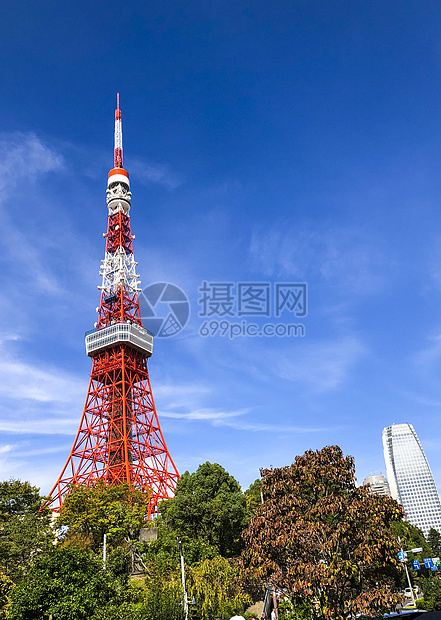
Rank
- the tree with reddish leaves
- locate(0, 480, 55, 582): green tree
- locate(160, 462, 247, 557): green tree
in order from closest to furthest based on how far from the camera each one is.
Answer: the tree with reddish leaves
locate(0, 480, 55, 582): green tree
locate(160, 462, 247, 557): green tree

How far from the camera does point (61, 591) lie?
50.2 feet

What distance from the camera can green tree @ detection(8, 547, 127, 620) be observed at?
14883mm

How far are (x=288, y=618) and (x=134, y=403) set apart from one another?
130ft

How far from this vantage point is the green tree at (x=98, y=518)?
3369 centimetres

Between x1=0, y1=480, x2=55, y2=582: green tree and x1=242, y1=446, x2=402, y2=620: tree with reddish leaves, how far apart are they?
18347 millimetres

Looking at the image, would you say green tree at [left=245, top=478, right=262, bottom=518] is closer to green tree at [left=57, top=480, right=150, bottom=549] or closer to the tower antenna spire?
green tree at [left=57, top=480, right=150, bottom=549]

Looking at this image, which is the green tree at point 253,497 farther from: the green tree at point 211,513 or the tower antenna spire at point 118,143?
the tower antenna spire at point 118,143

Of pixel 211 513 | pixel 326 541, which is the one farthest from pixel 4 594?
pixel 326 541

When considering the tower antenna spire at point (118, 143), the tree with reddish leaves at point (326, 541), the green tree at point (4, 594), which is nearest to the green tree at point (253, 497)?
the green tree at point (4, 594)

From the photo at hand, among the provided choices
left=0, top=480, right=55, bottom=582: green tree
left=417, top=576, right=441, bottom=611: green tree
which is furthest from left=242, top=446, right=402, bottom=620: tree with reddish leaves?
left=417, top=576, right=441, bottom=611: green tree

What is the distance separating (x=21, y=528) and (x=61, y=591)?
57.4 feet

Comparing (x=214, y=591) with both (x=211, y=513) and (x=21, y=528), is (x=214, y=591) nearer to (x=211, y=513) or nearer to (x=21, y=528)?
(x=211, y=513)

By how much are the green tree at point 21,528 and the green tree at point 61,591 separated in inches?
466

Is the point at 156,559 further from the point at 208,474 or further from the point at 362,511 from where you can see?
the point at 362,511
